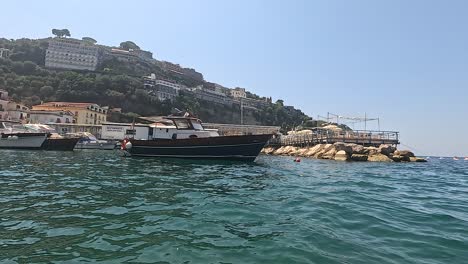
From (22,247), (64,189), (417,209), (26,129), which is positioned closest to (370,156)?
(417,209)

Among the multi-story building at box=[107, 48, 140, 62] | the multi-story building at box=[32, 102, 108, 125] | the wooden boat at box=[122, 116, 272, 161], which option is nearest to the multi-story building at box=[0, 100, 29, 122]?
the multi-story building at box=[32, 102, 108, 125]

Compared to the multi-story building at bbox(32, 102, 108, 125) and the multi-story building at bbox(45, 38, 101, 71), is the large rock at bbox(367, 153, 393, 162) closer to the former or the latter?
the multi-story building at bbox(32, 102, 108, 125)

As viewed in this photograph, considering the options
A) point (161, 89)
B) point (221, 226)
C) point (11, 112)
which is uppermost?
point (161, 89)

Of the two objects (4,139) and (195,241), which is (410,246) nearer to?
(195,241)

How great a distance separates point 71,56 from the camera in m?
130

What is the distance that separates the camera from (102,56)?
14262 centimetres

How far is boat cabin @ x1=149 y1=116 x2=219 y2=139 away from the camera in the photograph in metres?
28.2

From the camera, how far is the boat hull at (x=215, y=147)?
26.4 m

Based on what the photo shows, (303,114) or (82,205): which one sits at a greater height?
(303,114)

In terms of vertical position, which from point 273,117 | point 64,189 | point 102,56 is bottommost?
point 64,189

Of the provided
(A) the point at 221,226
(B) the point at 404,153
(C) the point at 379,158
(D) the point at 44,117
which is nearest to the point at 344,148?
(C) the point at 379,158

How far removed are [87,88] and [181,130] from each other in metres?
86.8

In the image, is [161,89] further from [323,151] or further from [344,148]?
[344,148]

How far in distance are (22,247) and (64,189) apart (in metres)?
6.07
